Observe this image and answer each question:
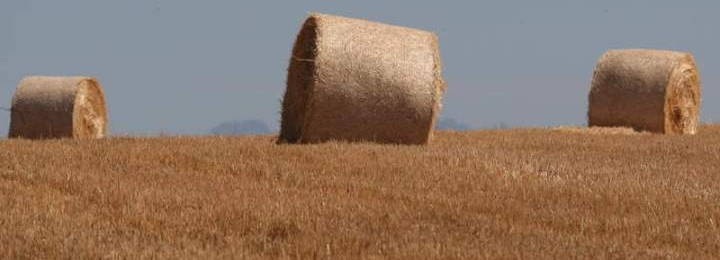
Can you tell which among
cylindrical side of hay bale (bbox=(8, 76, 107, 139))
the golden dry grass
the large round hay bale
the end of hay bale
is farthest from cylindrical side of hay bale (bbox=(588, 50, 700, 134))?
cylindrical side of hay bale (bbox=(8, 76, 107, 139))

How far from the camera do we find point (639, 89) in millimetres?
23359

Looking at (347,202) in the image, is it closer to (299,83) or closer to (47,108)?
(299,83)

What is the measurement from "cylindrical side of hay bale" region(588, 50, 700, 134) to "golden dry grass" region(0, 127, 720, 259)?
24.6 ft

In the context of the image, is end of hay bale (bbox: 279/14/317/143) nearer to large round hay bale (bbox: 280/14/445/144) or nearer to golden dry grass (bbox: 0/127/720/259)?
large round hay bale (bbox: 280/14/445/144)

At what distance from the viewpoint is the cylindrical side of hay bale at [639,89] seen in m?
23.3

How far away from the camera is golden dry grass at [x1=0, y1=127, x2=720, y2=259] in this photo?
7.67 metres

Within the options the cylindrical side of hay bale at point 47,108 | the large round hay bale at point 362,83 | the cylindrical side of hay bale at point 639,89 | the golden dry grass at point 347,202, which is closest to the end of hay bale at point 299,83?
the large round hay bale at point 362,83

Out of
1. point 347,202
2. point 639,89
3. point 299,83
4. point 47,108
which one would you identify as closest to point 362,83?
point 299,83

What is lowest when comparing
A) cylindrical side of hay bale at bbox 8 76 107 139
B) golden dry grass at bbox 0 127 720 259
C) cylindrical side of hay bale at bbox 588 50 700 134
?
cylindrical side of hay bale at bbox 8 76 107 139

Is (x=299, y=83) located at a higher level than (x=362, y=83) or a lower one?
lower

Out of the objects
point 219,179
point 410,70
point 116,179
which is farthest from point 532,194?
point 410,70

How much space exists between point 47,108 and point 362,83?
832 centimetres

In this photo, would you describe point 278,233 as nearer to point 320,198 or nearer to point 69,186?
point 320,198

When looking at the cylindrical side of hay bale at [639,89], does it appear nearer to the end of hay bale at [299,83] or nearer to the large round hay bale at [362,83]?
the large round hay bale at [362,83]
